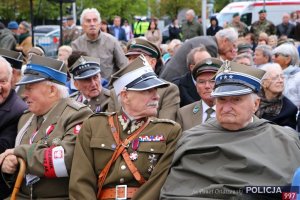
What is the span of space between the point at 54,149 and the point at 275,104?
326 cm

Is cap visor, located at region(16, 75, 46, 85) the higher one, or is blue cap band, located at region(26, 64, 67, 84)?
blue cap band, located at region(26, 64, 67, 84)

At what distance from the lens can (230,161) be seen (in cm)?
423

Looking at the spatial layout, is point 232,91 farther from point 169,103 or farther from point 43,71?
point 169,103

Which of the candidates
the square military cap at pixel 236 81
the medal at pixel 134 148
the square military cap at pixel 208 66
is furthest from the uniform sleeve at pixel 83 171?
the square military cap at pixel 208 66

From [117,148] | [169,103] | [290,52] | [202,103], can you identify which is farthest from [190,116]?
[290,52]

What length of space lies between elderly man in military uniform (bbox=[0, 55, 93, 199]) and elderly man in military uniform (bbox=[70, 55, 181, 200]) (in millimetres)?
215

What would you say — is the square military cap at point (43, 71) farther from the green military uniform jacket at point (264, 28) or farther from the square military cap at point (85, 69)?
the green military uniform jacket at point (264, 28)

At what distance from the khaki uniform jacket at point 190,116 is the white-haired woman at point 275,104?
1474 millimetres

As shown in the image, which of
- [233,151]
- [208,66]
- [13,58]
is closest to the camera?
[233,151]

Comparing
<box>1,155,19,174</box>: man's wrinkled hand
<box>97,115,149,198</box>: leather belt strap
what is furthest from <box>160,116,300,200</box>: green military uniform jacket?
<box>1,155,19,174</box>: man's wrinkled hand

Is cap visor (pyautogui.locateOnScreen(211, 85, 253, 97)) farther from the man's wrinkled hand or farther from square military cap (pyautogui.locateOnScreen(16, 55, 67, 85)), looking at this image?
the man's wrinkled hand

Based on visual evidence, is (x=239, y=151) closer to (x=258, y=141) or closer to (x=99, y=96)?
(x=258, y=141)

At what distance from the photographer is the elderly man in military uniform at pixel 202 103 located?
5.84 m

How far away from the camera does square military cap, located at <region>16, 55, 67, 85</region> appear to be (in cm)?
511
